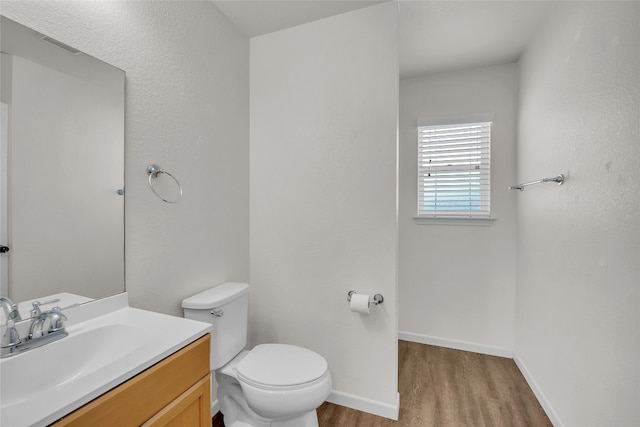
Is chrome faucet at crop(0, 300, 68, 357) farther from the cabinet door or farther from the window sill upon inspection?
the window sill

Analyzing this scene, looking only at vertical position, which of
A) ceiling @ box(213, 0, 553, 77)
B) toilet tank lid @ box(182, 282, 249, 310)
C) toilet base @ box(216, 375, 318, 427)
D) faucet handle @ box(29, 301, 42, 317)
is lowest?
toilet base @ box(216, 375, 318, 427)

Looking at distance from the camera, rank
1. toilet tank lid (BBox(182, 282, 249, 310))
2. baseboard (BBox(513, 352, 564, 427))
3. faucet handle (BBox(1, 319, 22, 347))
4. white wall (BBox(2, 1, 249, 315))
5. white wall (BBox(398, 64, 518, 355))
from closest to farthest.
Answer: faucet handle (BBox(1, 319, 22, 347)) < white wall (BBox(2, 1, 249, 315)) < toilet tank lid (BBox(182, 282, 249, 310)) < baseboard (BBox(513, 352, 564, 427)) < white wall (BBox(398, 64, 518, 355))

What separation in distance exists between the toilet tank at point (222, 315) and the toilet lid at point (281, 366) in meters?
0.11

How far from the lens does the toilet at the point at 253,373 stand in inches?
51.9

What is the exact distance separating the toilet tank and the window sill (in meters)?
1.77

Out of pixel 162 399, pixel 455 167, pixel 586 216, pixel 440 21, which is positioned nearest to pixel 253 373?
pixel 162 399

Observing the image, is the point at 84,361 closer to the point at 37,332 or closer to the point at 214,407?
the point at 37,332

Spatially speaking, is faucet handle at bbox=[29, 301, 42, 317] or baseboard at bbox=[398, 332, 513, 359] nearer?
faucet handle at bbox=[29, 301, 42, 317]

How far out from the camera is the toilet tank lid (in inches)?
58.1

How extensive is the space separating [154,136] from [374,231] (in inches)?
51.6

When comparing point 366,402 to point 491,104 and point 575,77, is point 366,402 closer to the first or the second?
point 575,77

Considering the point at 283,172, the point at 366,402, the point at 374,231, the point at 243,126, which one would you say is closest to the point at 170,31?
the point at 243,126

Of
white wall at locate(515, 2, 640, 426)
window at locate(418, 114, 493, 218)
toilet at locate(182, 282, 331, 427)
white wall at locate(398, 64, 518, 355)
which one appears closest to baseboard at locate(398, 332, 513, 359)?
white wall at locate(398, 64, 518, 355)

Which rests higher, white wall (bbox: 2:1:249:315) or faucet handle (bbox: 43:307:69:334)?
white wall (bbox: 2:1:249:315)
